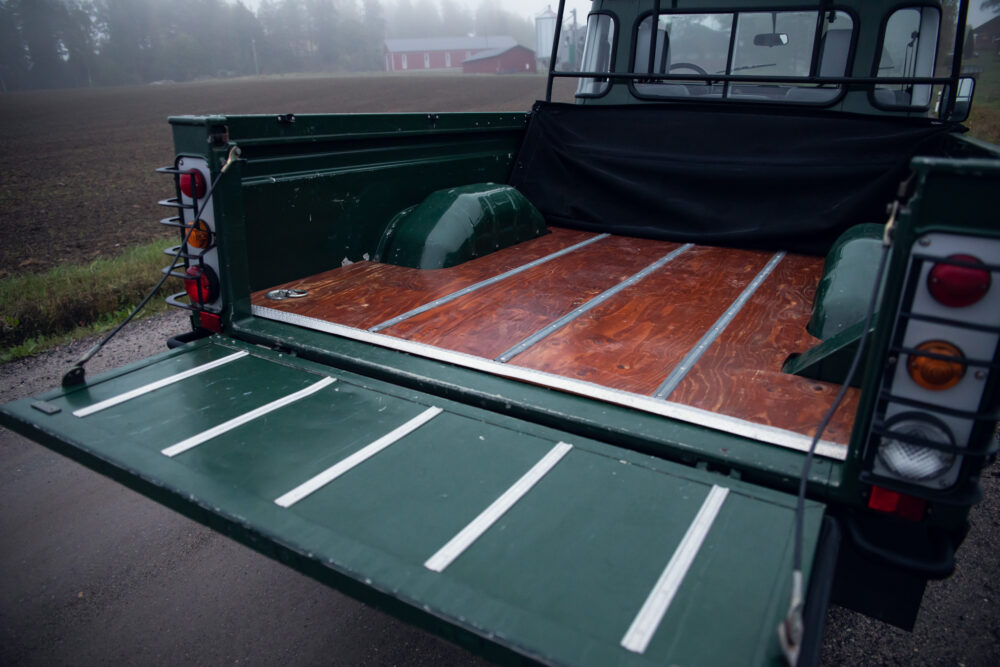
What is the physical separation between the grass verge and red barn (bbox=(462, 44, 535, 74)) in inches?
3081

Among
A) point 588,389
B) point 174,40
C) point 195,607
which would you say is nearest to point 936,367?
point 588,389

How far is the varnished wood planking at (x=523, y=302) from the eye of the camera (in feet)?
7.80

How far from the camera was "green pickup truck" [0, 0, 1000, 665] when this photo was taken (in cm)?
130

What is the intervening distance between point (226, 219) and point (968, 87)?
412 cm

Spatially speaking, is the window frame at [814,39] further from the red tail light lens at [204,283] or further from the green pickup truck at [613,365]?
the red tail light lens at [204,283]

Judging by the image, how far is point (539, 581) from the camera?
1312 mm

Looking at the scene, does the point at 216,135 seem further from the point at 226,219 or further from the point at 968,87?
the point at 968,87

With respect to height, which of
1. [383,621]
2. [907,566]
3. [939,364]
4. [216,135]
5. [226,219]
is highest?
[216,135]

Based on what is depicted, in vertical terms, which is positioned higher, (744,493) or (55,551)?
(744,493)

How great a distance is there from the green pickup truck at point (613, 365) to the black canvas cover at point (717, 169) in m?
0.02

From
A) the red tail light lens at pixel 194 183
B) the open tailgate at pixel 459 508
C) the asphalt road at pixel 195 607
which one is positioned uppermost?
the red tail light lens at pixel 194 183

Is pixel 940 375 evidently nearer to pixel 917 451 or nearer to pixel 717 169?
pixel 917 451

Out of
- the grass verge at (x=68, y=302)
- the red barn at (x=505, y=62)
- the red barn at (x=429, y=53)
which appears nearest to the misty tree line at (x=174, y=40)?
the red barn at (x=429, y=53)

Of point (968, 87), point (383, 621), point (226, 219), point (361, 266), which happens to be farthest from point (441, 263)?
point (968, 87)
